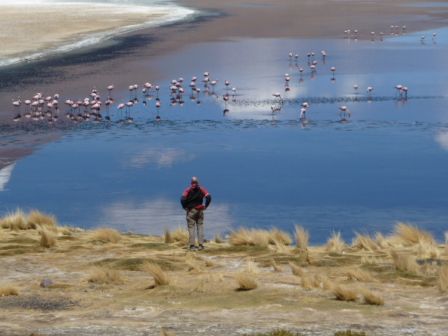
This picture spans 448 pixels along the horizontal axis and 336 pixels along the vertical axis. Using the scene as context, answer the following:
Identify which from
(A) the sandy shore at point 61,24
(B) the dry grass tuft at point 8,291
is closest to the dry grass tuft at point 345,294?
(B) the dry grass tuft at point 8,291

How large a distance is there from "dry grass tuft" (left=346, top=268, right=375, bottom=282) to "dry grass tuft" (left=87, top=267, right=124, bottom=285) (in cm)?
404

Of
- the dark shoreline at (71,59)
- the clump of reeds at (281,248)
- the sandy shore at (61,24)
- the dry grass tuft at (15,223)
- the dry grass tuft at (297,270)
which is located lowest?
the dry grass tuft at (15,223)

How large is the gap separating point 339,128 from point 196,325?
27.2 m

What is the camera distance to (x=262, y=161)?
1513 inches

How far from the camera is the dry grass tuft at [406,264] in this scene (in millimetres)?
21422

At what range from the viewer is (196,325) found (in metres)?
17.6

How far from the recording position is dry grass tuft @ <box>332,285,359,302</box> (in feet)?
62.2

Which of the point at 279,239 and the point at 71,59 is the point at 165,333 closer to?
the point at 279,239

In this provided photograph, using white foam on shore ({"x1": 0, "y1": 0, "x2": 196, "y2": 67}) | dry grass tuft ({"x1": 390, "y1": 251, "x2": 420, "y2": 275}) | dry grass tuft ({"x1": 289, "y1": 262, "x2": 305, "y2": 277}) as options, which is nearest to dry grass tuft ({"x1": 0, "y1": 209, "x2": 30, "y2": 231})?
dry grass tuft ({"x1": 289, "y1": 262, "x2": 305, "y2": 277})

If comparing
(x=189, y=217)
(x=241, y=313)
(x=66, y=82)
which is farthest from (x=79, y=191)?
(x=66, y=82)

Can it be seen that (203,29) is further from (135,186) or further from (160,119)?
(135,186)

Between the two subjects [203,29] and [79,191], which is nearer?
[79,191]

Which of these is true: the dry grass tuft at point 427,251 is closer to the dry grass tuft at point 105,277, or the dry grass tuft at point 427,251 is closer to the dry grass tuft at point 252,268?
the dry grass tuft at point 252,268

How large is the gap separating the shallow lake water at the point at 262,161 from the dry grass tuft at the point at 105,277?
759cm
